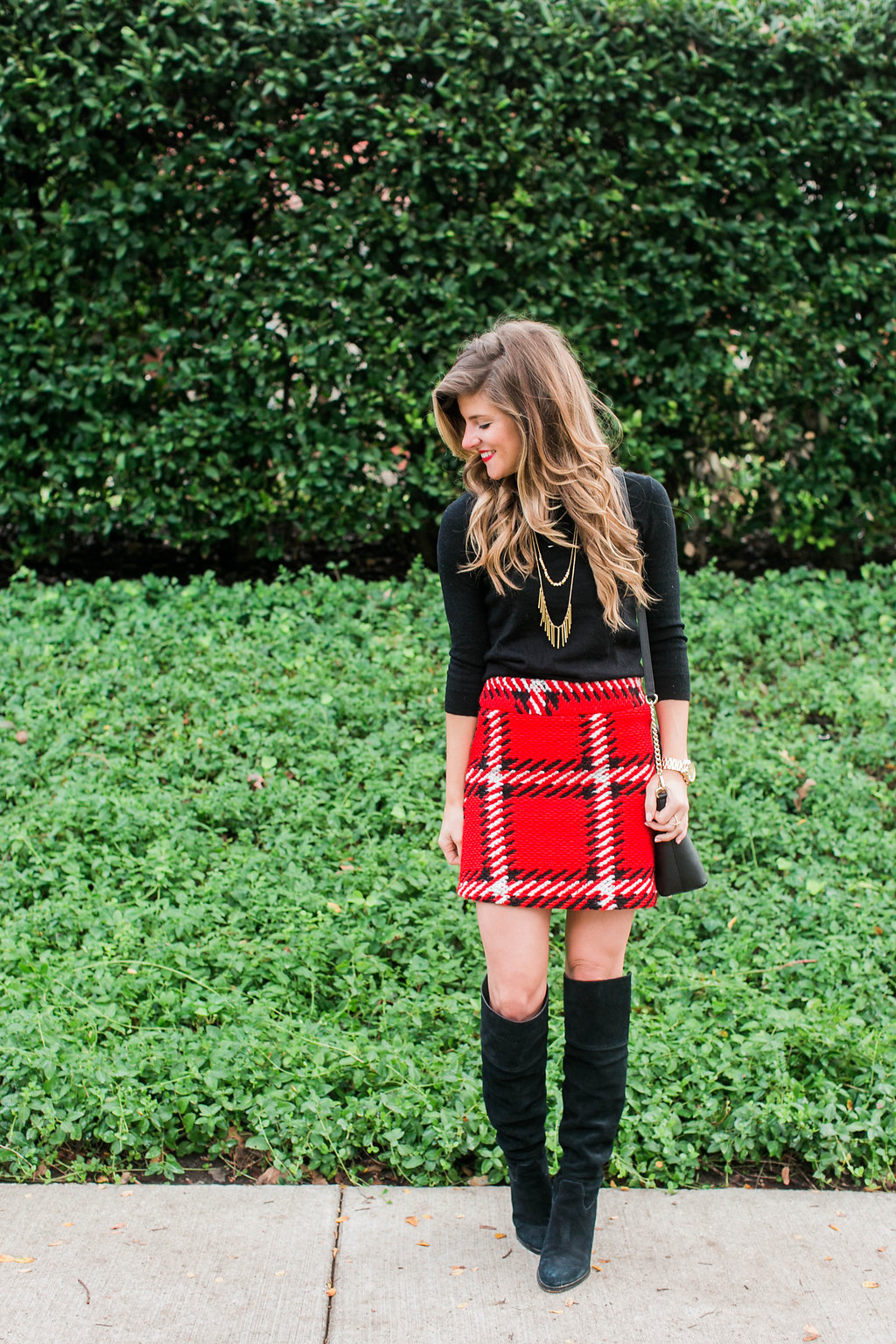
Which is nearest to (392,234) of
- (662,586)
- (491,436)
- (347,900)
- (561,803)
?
(347,900)

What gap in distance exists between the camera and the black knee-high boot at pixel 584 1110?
241 cm

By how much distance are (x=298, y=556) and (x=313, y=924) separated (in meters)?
3.50

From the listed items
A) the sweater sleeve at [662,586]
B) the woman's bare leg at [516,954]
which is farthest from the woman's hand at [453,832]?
the sweater sleeve at [662,586]

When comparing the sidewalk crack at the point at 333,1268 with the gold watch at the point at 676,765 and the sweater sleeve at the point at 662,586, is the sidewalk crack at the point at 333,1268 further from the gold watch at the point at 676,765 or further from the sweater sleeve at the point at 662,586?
the sweater sleeve at the point at 662,586

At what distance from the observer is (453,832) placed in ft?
8.25

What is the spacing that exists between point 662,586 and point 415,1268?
161cm

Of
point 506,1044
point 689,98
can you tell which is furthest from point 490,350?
point 689,98

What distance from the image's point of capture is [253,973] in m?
3.47

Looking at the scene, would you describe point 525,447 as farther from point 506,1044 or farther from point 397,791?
point 397,791

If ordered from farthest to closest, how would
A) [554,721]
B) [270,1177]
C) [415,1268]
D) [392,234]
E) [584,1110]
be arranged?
[392,234] < [270,1177] < [415,1268] < [584,1110] < [554,721]

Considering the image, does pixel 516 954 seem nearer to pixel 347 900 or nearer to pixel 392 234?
pixel 347 900

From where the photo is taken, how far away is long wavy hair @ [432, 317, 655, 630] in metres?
2.33

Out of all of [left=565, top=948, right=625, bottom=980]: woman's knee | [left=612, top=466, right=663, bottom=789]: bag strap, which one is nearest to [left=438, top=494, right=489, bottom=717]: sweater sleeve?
[left=612, top=466, right=663, bottom=789]: bag strap

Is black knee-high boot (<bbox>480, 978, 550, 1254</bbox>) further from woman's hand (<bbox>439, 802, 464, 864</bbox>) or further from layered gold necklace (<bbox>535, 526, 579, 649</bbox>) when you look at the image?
layered gold necklace (<bbox>535, 526, 579, 649</bbox>)
